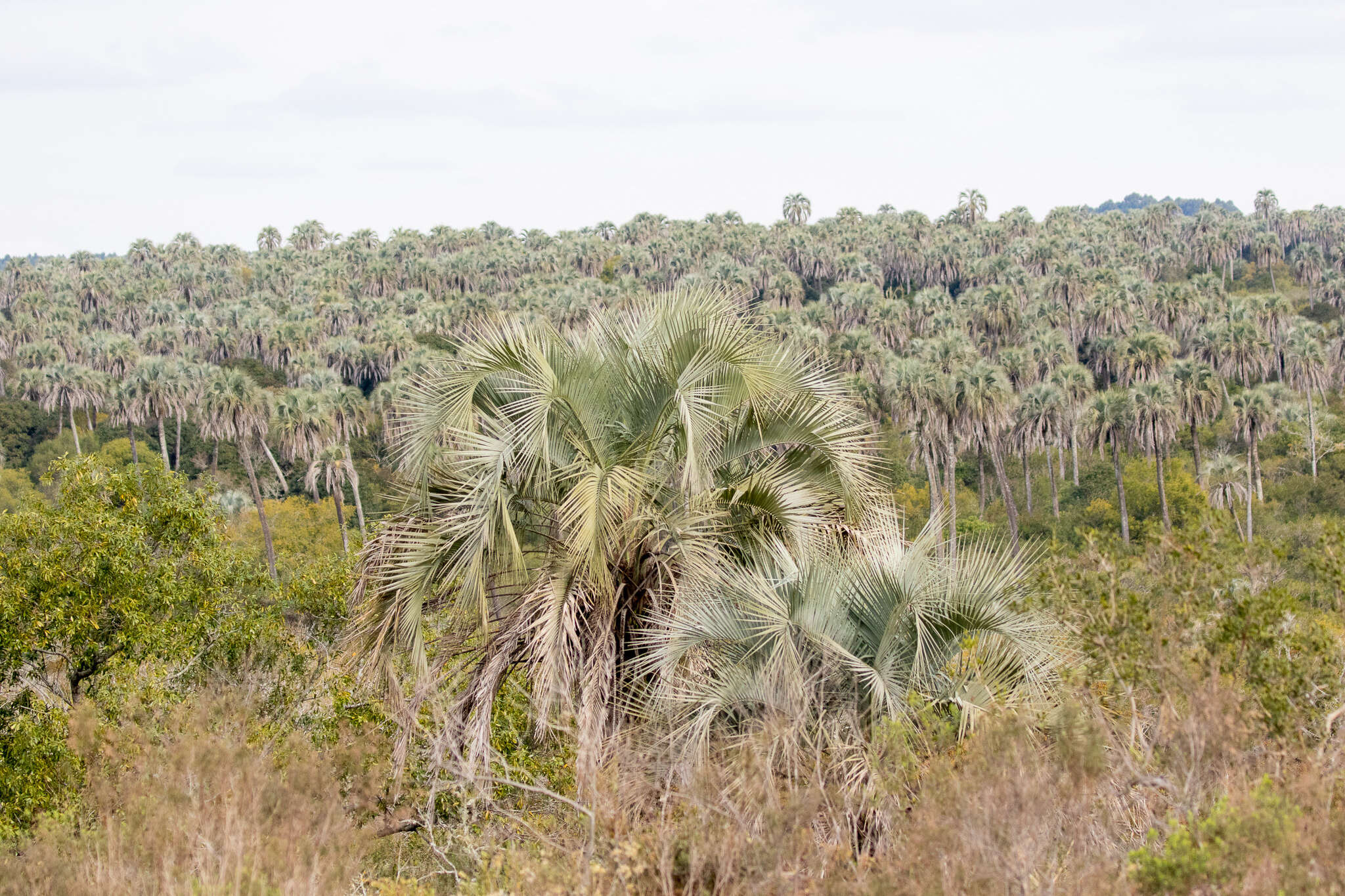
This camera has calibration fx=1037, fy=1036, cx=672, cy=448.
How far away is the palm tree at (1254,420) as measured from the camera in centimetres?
4578

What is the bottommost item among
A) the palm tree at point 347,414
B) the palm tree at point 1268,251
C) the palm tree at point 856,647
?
the palm tree at point 347,414

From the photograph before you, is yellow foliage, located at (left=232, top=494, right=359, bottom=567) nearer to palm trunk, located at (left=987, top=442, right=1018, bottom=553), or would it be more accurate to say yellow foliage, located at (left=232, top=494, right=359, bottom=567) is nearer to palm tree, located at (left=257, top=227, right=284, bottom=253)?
palm trunk, located at (left=987, top=442, right=1018, bottom=553)

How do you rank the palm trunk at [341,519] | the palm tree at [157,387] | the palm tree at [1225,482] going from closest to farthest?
the palm trunk at [341,519] < the palm tree at [1225,482] < the palm tree at [157,387]

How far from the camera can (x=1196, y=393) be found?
44.1m

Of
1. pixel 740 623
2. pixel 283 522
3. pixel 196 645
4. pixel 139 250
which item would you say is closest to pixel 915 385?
pixel 283 522

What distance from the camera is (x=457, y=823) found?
335 inches

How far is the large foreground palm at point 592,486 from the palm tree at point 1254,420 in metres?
44.4

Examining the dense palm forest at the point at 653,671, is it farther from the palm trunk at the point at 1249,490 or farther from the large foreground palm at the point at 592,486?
the palm trunk at the point at 1249,490

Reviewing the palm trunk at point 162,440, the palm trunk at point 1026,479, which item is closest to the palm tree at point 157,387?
the palm trunk at point 162,440

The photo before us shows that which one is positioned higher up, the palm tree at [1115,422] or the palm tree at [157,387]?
the palm tree at [157,387]

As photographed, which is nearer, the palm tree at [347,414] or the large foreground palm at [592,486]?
the large foreground palm at [592,486]

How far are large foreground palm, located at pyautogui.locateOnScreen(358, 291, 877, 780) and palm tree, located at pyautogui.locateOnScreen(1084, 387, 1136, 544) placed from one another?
1582 inches

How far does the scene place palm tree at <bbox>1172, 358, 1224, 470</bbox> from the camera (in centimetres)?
4409

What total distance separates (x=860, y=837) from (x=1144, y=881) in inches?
91.3
